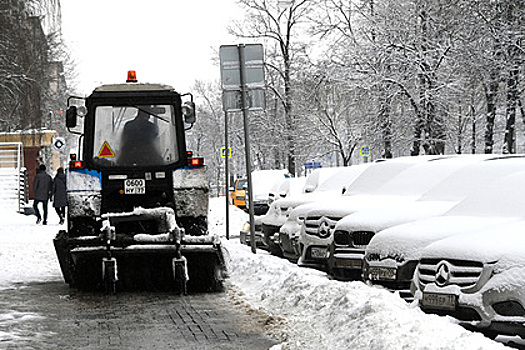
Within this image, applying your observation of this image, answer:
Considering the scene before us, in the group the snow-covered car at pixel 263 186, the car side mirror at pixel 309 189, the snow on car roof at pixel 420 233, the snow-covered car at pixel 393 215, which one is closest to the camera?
the snow on car roof at pixel 420 233

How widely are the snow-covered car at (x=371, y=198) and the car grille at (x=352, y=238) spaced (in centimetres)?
100

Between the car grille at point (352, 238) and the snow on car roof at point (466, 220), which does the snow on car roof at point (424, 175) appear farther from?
the snow on car roof at point (466, 220)

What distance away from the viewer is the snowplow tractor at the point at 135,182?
1105 cm

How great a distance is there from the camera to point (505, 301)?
6797 millimetres

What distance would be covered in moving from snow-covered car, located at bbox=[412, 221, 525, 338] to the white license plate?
186 inches

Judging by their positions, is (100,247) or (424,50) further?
(424,50)

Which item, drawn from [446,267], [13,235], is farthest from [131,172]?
[13,235]

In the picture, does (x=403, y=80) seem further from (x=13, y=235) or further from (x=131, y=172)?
(x=131, y=172)

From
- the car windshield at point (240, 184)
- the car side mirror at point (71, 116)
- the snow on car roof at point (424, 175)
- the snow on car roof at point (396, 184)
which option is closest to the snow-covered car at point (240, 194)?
the car windshield at point (240, 184)

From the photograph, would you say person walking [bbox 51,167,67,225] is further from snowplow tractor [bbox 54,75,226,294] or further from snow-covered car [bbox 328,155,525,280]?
snow-covered car [bbox 328,155,525,280]

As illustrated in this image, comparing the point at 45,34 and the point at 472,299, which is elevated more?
the point at 45,34

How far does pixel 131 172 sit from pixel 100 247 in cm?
150

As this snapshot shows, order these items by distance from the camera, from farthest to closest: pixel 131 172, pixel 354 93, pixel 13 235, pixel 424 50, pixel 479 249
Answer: pixel 354 93 → pixel 424 50 → pixel 13 235 → pixel 131 172 → pixel 479 249

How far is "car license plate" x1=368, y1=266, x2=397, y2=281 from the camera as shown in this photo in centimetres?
912
